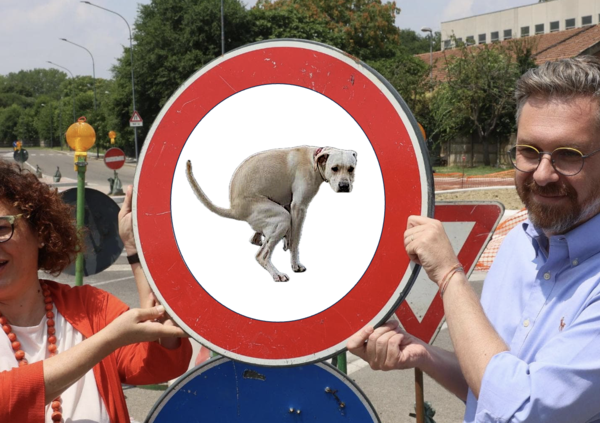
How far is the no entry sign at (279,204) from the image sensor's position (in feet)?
4.63

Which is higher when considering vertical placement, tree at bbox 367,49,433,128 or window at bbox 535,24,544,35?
window at bbox 535,24,544,35

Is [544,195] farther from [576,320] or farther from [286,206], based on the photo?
[286,206]

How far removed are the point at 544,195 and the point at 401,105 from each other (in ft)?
1.30

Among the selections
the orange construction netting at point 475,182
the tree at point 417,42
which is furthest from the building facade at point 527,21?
the orange construction netting at point 475,182

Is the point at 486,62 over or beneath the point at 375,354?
over

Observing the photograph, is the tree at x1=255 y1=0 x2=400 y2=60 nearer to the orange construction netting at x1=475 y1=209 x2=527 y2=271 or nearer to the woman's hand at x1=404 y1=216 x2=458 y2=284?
the orange construction netting at x1=475 y1=209 x2=527 y2=271

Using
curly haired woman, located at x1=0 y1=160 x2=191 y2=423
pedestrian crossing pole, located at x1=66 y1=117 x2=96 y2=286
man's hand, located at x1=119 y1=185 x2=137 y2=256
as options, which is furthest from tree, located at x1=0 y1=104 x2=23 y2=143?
man's hand, located at x1=119 y1=185 x2=137 y2=256

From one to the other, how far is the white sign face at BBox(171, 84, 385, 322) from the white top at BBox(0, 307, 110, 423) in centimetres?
49

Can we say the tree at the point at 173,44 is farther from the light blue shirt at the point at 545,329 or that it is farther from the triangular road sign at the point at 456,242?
the light blue shirt at the point at 545,329

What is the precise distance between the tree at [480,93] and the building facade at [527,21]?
27465 millimetres

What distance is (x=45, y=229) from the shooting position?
1.89m

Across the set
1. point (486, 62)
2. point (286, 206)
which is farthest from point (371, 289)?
point (486, 62)

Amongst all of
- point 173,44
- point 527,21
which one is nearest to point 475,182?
point 173,44

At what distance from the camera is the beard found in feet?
4.61
